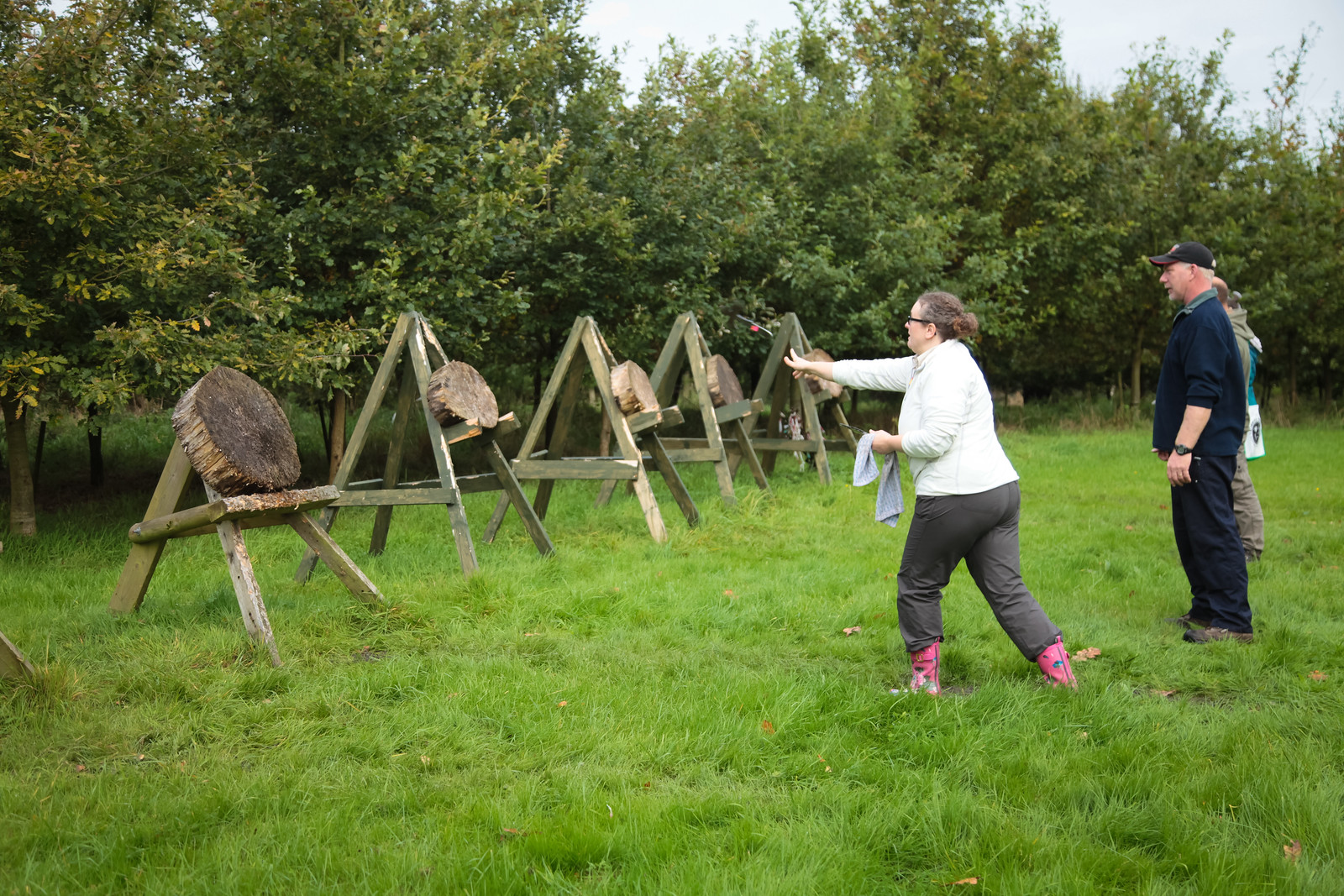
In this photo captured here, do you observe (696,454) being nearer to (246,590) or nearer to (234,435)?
(234,435)

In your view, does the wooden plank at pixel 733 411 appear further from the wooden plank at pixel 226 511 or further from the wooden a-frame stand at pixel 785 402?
the wooden plank at pixel 226 511

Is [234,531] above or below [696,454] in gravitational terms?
above

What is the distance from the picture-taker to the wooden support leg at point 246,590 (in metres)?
4.84

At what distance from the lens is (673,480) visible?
8.91m

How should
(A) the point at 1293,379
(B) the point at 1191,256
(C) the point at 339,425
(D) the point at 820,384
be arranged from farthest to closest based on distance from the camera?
(A) the point at 1293,379, (D) the point at 820,384, (C) the point at 339,425, (B) the point at 1191,256

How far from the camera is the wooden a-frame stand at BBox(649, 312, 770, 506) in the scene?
1005 cm

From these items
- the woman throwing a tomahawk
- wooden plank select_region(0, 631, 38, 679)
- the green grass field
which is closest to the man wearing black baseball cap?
the green grass field

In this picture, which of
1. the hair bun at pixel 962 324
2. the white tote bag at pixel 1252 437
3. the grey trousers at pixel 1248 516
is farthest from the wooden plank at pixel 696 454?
the hair bun at pixel 962 324

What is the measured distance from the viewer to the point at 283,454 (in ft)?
18.1

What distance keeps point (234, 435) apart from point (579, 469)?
332 centimetres

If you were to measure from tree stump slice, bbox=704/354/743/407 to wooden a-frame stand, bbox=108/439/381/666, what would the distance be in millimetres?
5663

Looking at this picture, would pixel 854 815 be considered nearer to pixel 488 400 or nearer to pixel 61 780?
pixel 61 780

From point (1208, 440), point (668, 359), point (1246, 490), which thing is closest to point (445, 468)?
point (668, 359)

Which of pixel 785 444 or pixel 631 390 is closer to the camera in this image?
pixel 631 390
